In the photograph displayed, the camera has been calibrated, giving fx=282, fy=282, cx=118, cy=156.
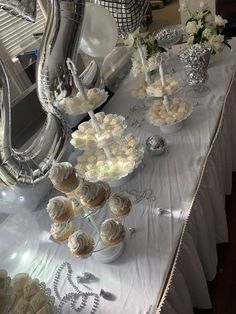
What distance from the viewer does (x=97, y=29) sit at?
3.00 ft

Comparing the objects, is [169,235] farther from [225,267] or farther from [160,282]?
[225,267]

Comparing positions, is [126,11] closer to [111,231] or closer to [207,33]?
[207,33]

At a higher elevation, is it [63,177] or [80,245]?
[63,177]

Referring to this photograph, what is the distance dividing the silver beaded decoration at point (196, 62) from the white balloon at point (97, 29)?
345 mm

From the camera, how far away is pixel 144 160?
3.01 ft

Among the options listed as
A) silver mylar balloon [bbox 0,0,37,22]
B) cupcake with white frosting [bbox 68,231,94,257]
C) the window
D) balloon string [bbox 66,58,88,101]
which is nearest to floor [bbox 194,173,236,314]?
cupcake with white frosting [bbox 68,231,94,257]

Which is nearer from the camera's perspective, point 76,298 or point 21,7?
point 76,298

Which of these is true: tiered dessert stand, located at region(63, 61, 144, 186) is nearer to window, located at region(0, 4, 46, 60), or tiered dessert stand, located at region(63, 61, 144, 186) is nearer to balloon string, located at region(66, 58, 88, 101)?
balloon string, located at region(66, 58, 88, 101)

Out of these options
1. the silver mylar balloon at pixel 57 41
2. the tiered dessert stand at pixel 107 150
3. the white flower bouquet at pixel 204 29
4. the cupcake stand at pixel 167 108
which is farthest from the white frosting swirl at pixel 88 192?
the white flower bouquet at pixel 204 29

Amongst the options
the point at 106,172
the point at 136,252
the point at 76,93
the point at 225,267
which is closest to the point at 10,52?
the point at 76,93

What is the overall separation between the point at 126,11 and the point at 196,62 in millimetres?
333

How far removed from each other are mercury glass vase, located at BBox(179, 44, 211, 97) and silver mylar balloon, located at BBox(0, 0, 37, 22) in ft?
2.03

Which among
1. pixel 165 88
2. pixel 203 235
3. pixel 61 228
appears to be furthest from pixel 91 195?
pixel 165 88

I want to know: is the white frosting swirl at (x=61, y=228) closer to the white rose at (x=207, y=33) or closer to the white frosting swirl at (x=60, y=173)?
the white frosting swirl at (x=60, y=173)
